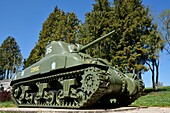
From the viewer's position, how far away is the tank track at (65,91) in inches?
376

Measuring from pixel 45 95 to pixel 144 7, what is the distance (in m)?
25.6

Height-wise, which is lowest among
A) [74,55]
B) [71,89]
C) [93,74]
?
[71,89]

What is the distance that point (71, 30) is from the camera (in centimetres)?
3778

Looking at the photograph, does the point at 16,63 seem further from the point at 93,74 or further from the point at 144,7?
the point at 93,74


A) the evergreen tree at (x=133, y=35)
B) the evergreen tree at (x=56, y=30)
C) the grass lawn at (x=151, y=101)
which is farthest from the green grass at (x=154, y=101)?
the evergreen tree at (x=56, y=30)

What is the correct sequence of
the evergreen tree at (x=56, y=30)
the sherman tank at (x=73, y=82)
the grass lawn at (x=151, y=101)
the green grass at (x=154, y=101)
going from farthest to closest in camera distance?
the evergreen tree at (x=56, y=30) < the grass lawn at (x=151, y=101) < the green grass at (x=154, y=101) < the sherman tank at (x=73, y=82)

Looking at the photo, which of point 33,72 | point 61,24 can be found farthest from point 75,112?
point 61,24

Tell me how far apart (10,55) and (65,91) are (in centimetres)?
5111

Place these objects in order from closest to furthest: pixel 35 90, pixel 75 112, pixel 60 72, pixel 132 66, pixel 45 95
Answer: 1. pixel 75 112
2. pixel 60 72
3. pixel 45 95
4. pixel 35 90
5. pixel 132 66

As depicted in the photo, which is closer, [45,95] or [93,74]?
[93,74]

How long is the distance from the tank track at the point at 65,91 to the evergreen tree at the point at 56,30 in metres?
21.3

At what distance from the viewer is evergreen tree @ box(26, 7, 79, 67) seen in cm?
3691

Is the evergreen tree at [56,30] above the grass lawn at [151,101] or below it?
above

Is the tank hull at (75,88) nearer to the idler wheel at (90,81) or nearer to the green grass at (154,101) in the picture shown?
the idler wheel at (90,81)
